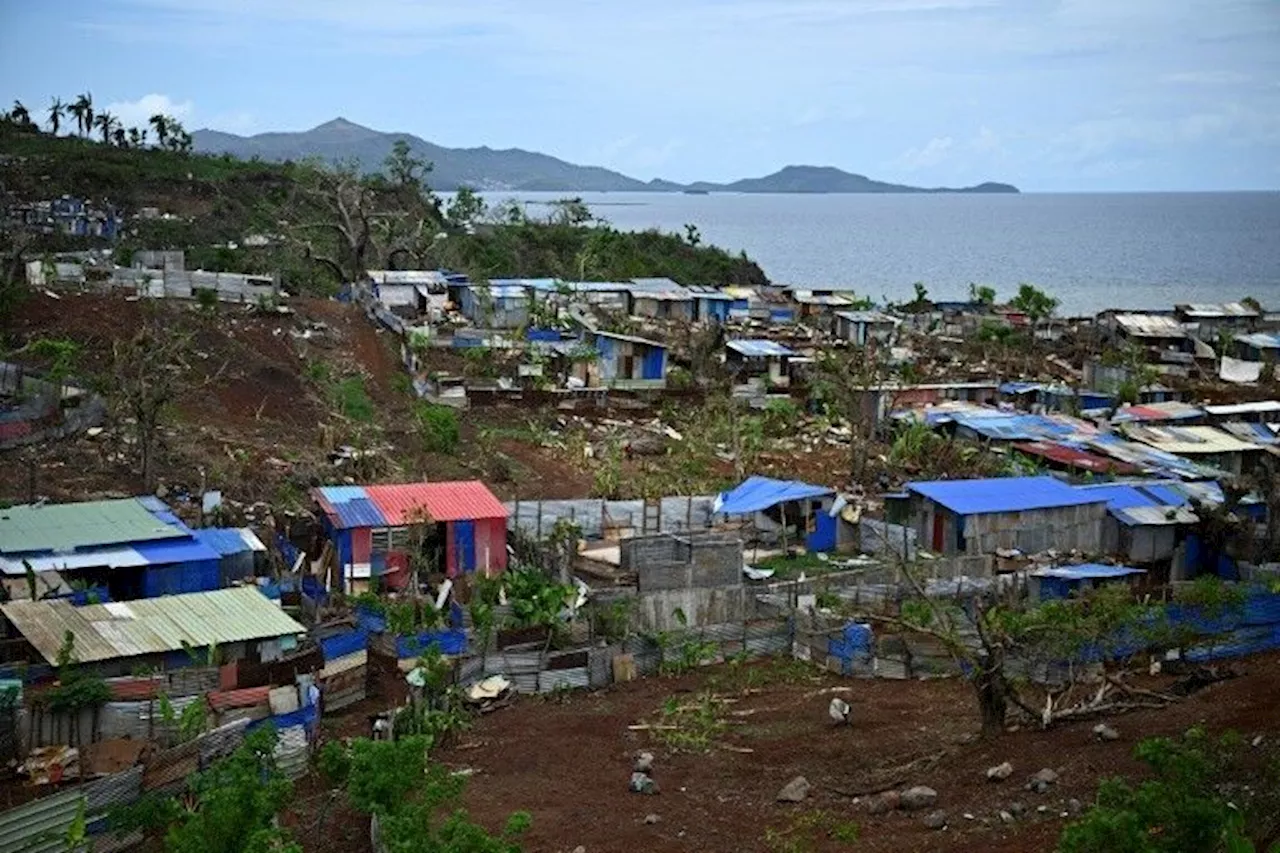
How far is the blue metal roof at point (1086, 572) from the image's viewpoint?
68.1 feet

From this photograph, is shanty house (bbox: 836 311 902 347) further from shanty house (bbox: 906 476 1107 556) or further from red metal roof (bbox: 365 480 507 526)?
red metal roof (bbox: 365 480 507 526)

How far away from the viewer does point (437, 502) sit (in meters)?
21.5

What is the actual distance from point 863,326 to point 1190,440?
55.4ft

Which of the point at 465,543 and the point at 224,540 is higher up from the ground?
the point at 224,540

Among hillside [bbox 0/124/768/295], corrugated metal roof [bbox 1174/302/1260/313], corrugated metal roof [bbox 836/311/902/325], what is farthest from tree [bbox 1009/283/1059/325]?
hillside [bbox 0/124/768/295]

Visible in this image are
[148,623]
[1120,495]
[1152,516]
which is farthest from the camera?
[1120,495]

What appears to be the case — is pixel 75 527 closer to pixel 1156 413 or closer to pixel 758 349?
pixel 758 349

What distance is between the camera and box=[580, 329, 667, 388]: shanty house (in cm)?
3603

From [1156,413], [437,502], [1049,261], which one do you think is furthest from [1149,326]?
[1049,261]

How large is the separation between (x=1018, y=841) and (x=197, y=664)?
892 centimetres

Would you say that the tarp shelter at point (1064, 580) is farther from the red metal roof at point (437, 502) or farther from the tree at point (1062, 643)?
the red metal roof at point (437, 502)

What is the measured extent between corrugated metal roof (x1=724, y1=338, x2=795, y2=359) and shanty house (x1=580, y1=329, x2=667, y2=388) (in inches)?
112

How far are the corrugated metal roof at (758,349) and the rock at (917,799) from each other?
24.7 metres

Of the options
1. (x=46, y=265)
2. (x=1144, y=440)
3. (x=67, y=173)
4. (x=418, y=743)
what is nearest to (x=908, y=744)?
(x=418, y=743)
